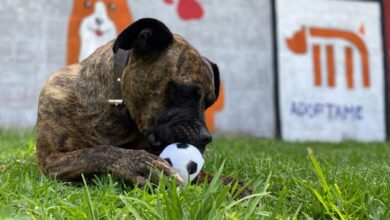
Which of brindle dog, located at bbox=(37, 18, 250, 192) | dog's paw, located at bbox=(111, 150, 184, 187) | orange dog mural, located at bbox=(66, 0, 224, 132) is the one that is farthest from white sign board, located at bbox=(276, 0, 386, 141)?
dog's paw, located at bbox=(111, 150, 184, 187)

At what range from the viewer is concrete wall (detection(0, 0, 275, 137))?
29.9 feet

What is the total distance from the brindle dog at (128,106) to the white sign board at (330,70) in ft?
25.0

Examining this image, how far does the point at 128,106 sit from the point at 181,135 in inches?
14.1

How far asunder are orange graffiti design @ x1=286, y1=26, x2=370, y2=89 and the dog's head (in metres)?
8.03

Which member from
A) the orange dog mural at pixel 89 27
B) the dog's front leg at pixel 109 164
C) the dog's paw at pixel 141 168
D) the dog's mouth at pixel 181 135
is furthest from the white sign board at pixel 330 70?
the dog's paw at pixel 141 168

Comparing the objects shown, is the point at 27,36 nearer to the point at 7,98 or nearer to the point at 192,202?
the point at 7,98

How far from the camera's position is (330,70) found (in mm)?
10953

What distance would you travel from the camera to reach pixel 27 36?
9250 mm

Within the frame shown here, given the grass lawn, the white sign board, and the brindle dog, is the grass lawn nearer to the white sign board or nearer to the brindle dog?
the brindle dog

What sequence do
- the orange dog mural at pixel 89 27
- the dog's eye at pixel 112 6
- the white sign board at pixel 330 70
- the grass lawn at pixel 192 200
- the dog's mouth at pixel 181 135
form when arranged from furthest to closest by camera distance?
the white sign board at pixel 330 70
the dog's eye at pixel 112 6
the orange dog mural at pixel 89 27
the dog's mouth at pixel 181 135
the grass lawn at pixel 192 200

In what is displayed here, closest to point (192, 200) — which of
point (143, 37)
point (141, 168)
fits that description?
point (141, 168)

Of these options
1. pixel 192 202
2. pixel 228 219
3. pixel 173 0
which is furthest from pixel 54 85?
pixel 173 0

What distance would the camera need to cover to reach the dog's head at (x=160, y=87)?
9.24 feet

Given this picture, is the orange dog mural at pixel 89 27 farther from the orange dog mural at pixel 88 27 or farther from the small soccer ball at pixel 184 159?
the small soccer ball at pixel 184 159
